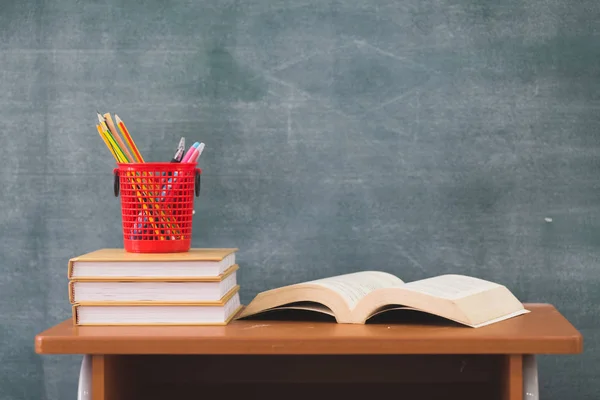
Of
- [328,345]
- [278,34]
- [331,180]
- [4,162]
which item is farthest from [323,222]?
[4,162]

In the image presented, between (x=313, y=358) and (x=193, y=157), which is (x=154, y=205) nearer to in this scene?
(x=193, y=157)

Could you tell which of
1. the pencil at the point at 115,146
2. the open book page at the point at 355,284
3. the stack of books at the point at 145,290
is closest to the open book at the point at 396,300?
the open book page at the point at 355,284

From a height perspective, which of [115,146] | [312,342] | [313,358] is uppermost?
[115,146]

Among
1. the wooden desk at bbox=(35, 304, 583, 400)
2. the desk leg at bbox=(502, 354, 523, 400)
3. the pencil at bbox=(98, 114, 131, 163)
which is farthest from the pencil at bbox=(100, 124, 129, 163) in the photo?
the desk leg at bbox=(502, 354, 523, 400)

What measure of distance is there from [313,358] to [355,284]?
0.24 metres

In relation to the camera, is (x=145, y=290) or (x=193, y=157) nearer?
(x=145, y=290)

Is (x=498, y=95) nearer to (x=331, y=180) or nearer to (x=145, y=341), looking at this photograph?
(x=331, y=180)

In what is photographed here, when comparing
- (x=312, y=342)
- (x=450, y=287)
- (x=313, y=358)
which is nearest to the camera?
(x=312, y=342)

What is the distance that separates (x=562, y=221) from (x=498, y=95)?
0.31 meters

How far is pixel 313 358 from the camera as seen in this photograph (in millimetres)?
1503

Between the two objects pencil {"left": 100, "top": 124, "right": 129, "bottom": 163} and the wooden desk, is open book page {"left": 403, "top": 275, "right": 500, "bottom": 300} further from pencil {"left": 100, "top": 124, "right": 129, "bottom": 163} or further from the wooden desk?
pencil {"left": 100, "top": 124, "right": 129, "bottom": 163}

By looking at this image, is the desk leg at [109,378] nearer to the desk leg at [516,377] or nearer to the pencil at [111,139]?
the pencil at [111,139]

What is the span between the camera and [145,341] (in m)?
1.12

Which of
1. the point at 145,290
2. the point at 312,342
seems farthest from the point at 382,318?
the point at 145,290
